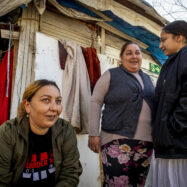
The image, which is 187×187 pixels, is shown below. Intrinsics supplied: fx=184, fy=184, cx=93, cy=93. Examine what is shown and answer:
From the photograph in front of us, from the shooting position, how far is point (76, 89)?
3.01 meters

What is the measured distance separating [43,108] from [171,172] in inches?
49.1

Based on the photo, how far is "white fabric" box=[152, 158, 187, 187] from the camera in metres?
1.51

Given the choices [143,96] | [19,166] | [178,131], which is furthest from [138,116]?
[19,166]

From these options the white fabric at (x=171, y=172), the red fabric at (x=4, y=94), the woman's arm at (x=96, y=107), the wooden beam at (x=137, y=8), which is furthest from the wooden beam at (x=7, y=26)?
the white fabric at (x=171, y=172)

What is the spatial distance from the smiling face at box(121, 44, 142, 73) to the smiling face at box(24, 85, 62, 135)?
0.86m

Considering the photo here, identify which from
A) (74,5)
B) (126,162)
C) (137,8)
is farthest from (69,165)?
(137,8)

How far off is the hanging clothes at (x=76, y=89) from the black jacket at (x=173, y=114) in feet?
4.79

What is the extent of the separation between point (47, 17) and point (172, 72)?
9.00 ft

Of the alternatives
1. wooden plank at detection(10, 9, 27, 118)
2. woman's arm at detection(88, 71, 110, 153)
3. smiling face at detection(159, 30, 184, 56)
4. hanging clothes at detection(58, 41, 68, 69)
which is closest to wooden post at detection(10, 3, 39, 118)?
wooden plank at detection(10, 9, 27, 118)

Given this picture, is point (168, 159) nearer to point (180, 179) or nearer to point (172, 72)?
point (180, 179)

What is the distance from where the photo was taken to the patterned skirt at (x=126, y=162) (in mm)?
1759

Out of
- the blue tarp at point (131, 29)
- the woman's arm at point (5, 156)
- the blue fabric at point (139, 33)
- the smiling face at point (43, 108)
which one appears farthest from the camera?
the blue fabric at point (139, 33)

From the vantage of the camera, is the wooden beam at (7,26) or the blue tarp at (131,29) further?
the blue tarp at (131,29)

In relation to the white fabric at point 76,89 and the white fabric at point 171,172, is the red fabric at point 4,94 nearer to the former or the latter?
the white fabric at point 76,89
